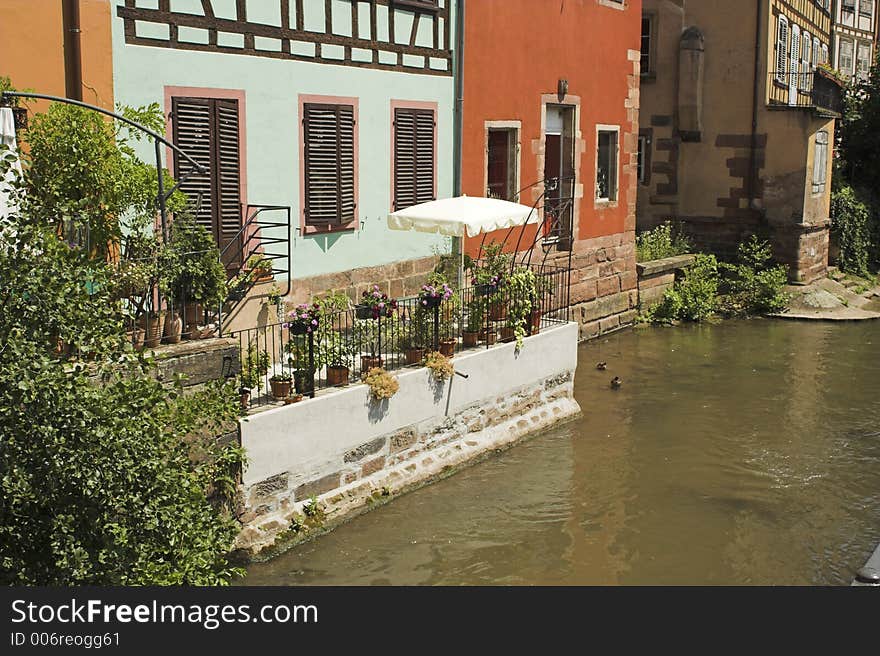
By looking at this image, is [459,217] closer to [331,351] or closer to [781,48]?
[331,351]

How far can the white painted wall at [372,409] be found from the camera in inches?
389

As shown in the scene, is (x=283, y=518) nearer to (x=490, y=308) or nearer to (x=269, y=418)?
(x=269, y=418)

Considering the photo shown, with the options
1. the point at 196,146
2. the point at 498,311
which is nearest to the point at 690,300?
the point at 498,311

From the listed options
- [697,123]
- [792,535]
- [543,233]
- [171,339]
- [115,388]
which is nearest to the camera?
[115,388]

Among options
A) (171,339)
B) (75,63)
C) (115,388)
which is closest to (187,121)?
(75,63)

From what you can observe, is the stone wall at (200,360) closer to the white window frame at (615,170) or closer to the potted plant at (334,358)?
the potted plant at (334,358)

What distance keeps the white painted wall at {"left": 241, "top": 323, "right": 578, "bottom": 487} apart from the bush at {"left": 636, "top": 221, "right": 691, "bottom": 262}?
895 cm

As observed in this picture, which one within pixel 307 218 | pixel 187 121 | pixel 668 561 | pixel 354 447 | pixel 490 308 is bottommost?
pixel 668 561

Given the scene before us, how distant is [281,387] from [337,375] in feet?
2.61

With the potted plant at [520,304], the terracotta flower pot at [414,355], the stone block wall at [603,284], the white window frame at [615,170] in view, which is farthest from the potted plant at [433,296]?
the white window frame at [615,170]

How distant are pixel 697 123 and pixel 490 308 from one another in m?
13.4

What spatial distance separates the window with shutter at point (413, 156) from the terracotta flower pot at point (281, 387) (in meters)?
4.93

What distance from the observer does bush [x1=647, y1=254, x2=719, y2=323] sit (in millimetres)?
21719

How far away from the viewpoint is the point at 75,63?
10.2 metres
